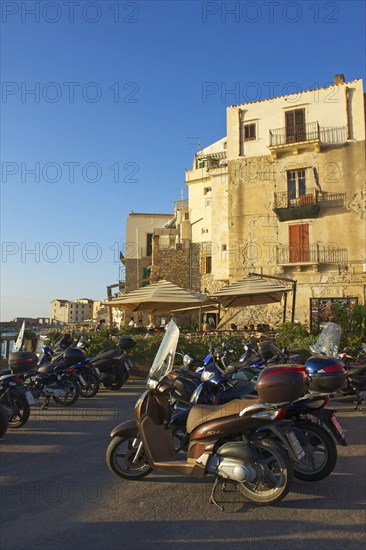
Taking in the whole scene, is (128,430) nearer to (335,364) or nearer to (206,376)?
(206,376)

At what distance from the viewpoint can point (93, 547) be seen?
3.21 meters

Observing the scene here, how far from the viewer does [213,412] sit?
4172 mm

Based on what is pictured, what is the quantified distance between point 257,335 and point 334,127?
606 inches

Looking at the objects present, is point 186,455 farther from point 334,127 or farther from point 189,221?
point 189,221

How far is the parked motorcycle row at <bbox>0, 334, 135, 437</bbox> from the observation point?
259 inches

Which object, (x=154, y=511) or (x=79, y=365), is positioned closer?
(x=154, y=511)

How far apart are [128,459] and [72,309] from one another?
398 feet

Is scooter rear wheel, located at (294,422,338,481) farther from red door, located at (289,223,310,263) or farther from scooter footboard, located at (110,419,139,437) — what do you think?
red door, located at (289,223,310,263)

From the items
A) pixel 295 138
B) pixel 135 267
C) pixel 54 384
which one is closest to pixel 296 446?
pixel 54 384

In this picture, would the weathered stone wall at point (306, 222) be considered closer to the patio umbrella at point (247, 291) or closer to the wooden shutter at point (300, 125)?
the wooden shutter at point (300, 125)

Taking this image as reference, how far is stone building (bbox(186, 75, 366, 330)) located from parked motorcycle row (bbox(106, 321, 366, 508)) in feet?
63.2

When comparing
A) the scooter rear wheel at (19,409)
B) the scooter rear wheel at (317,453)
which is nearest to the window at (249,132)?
the scooter rear wheel at (19,409)

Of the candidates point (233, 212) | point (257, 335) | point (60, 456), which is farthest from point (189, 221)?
point (60, 456)

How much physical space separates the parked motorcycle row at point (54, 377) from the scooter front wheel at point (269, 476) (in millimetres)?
3449
